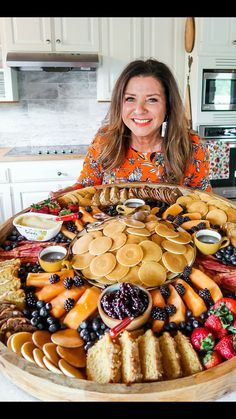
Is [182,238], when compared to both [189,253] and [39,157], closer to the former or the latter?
[189,253]

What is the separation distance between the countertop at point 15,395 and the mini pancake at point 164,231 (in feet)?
2.11

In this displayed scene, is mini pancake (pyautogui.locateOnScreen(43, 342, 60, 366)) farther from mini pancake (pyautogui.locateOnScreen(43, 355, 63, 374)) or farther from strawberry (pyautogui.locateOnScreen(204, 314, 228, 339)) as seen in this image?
strawberry (pyautogui.locateOnScreen(204, 314, 228, 339))

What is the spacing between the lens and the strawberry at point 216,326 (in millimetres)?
1021

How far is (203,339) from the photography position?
0.97 metres

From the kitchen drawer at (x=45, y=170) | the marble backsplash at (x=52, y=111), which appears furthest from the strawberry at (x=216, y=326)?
the marble backsplash at (x=52, y=111)

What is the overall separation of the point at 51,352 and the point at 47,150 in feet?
10.7

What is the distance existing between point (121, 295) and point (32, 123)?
11.7 feet

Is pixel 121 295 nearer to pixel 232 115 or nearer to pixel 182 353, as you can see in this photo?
pixel 182 353

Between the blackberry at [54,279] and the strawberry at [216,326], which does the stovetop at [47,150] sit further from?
the strawberry at [216,326]

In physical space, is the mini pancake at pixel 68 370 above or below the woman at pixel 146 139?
below

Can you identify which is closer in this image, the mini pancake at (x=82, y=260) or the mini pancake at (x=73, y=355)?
the mini pancake at (x=73, y=355)

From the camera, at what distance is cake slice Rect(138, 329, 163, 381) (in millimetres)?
871
